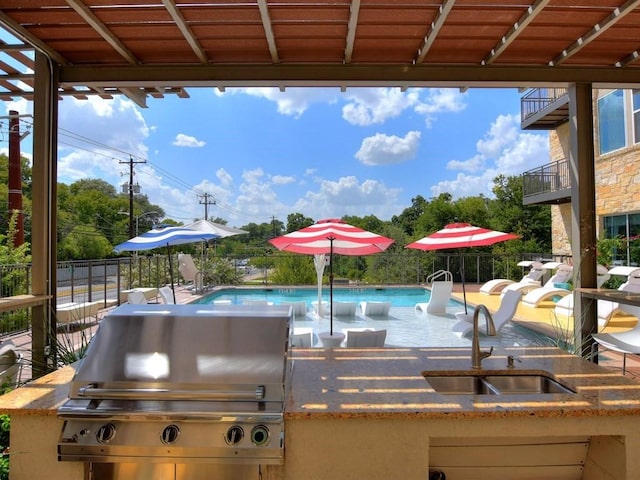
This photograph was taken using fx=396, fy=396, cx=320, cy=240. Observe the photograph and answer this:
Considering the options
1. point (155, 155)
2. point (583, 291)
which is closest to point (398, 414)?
point (583, 291)

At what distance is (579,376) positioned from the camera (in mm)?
1988

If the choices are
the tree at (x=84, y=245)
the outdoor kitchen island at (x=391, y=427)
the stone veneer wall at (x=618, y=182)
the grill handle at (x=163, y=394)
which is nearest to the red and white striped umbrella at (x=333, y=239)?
the outdoor kitchen island at (x=391, y=427)

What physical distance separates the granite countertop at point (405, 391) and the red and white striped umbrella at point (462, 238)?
14.4 feet

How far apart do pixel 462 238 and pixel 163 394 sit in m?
6.01

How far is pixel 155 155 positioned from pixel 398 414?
53809mm

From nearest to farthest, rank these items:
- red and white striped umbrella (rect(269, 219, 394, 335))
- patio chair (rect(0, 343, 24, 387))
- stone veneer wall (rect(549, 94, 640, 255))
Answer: patio chair (rect(0, 343, 24, 387)), red and white striped umbrella (rect(269, 219, 394, 335)), stone veneer wall (rect(549, 94, 640, 255))

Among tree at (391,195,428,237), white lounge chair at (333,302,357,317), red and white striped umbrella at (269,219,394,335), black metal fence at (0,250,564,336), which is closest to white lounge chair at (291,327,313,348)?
red and white striped umbrella at (269,219,394,335)

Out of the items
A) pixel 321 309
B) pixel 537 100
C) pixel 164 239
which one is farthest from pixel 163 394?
pixel 537 100

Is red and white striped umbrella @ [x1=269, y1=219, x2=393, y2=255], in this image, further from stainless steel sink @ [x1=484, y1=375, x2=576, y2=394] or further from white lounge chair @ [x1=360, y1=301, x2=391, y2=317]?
stainless steel sink @ [x1=484, y1=375, x2=576, y2=394]

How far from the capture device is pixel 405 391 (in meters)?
1.75

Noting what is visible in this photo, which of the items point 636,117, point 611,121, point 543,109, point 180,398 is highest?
point 543,109

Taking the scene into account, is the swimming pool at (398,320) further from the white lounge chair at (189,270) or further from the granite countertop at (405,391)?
the granite countertop at (405,391)

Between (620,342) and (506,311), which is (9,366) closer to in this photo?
(620,342)

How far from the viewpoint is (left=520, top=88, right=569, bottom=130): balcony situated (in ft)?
38.6
